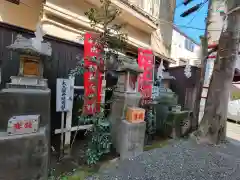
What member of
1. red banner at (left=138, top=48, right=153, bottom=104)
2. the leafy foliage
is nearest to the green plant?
the leafy foliage

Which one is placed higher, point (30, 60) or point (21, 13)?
point (21, 13)

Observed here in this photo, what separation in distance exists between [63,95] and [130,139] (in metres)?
2.02

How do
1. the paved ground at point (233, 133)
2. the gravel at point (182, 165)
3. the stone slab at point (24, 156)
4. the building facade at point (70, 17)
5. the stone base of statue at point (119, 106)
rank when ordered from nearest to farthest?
the stone slab at point (24, 156) → the gravel at point (182, 165) → the stone base of statue at point (119, 106) → the building facade at point (70, 17) → the paved ground at point (233, 133)

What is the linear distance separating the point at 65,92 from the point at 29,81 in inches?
44.0

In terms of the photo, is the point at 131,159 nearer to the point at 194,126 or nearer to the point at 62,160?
the point at 62,160

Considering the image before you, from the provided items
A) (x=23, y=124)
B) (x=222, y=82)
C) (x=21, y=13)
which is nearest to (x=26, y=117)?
(x=23, y=124)

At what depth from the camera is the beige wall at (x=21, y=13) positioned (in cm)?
476

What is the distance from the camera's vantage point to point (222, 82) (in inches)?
184

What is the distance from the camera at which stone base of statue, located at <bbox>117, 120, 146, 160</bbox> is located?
12.4 ft

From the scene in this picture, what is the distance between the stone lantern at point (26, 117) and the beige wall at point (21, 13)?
3255mm

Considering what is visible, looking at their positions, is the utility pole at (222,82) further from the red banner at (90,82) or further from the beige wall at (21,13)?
the beige wall at (21,13)

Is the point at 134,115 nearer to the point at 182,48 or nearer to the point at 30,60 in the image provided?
the point at 30,60

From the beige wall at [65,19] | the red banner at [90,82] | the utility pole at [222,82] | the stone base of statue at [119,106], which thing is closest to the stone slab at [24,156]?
the red banner at [90,82]

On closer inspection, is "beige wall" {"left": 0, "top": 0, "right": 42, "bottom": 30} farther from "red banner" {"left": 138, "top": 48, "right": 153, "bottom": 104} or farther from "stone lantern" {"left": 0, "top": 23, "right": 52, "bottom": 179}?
"red banner" {"left": 138, "top": 48, "right": 153, "bottom": 104}
